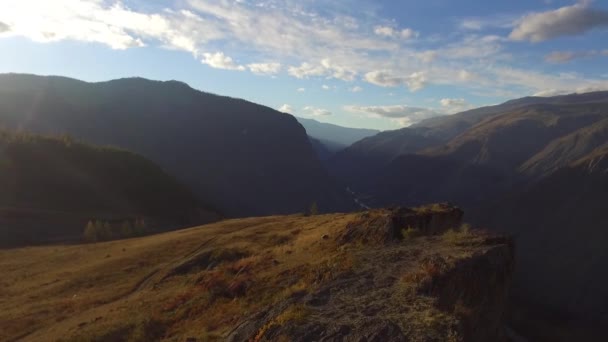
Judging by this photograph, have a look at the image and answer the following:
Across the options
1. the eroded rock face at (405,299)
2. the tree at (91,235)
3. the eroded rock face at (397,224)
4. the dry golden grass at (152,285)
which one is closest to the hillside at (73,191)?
the tree at (91,235)

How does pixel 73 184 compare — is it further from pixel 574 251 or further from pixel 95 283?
pixel 574 251

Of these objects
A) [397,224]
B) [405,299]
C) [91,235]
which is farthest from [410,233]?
[91,235]

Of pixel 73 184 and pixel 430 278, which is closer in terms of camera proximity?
pixel 430 278

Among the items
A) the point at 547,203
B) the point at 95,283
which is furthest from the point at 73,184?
the point at 547,203

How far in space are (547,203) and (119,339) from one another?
700 ft

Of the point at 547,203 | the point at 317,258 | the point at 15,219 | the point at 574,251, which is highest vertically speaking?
the point at 317,258

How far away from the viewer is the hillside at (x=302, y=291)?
13.6m

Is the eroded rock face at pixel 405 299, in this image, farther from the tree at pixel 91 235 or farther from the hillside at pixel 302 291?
the tree at pixel 91 235

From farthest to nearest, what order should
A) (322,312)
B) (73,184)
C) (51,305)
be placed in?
(73,184) → (51,305) → (322,312)

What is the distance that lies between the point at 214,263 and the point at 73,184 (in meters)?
92.8

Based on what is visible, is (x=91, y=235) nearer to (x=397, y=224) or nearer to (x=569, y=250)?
(x=397, y=224)

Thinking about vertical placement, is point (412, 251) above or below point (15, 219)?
above

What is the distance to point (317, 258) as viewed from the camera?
23312mm

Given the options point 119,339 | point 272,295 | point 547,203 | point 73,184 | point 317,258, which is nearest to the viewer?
point 272,295
